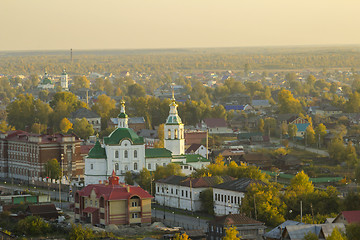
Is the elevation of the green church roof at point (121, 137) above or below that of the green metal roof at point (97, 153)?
above

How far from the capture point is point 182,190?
68.1 metres

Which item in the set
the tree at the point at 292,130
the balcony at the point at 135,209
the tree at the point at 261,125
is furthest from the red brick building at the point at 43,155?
the tree at the point at 261,125

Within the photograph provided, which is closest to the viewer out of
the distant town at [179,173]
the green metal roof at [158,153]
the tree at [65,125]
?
the distant town at [179,173]

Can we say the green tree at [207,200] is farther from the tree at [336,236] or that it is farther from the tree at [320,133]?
the tree at [320,133]

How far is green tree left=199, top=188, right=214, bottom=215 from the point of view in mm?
65375

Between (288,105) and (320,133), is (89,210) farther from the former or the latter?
(288,105)

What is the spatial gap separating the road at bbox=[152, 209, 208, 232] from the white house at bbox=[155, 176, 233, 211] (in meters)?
1.62

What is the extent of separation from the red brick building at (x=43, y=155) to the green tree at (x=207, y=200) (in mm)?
18978

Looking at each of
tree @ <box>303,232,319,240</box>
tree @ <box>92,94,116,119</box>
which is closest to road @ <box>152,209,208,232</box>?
tree @ <box>303,232,319,240</box>

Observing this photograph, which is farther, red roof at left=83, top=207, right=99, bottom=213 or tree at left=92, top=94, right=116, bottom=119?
tree at left=92, top=94, right=116, bottom=119

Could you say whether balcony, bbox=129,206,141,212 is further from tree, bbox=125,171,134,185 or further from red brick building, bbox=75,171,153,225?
tree, bbox=125,171,134,185

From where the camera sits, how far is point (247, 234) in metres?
53.0

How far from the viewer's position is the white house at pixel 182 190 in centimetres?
6688

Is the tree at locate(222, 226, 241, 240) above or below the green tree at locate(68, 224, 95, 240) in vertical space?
above
